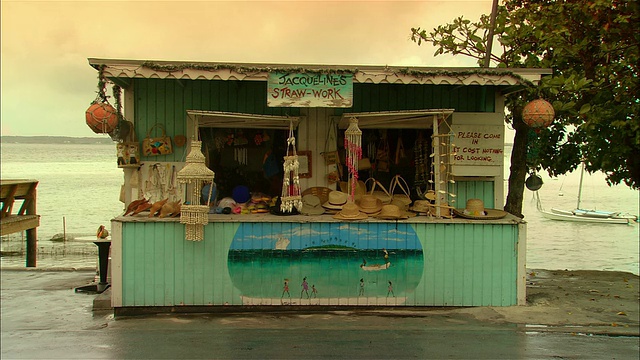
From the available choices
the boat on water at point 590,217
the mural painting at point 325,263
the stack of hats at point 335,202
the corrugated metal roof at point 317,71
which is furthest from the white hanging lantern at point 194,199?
the boat on water at point 590,217

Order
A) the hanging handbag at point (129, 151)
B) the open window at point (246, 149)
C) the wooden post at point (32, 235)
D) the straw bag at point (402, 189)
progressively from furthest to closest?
1. the straw bag at point (402, 189)
2. the open window at point (246, 149)
3. the hanging handbag at point (129, 151)
4. the wooden post at point (32, 235)

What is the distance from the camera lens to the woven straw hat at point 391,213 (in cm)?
867

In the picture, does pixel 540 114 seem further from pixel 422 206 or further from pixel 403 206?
pixel 403 206

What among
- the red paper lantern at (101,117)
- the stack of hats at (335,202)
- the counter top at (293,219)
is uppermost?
the red paper lantern at (101,117)

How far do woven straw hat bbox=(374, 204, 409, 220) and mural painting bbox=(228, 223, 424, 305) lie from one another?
12 cm

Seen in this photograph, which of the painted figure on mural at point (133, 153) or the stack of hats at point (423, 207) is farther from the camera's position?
the painted figure on mural at point (133, 153)

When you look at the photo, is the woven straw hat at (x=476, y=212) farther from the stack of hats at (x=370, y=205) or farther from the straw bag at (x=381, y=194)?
the stack of hats at (x=370, y=205)

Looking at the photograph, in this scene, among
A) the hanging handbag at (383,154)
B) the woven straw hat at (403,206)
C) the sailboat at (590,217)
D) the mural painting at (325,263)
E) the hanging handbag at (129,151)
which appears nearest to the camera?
the mural painting at (325,263)

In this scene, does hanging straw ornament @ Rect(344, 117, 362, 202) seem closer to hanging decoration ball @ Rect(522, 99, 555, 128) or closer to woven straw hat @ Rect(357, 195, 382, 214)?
woven straw hat @ Rect(357, 195, 382, 214)

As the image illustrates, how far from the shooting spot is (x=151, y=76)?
8.18m

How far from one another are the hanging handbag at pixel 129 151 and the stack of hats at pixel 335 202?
308cm

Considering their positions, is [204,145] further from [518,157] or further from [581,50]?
[581,50]

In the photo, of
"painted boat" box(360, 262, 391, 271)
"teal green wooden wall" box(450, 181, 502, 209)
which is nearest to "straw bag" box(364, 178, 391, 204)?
"teal green wooden wall" box(450, 181, 502, 209)

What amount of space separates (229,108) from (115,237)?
271 centimetres
